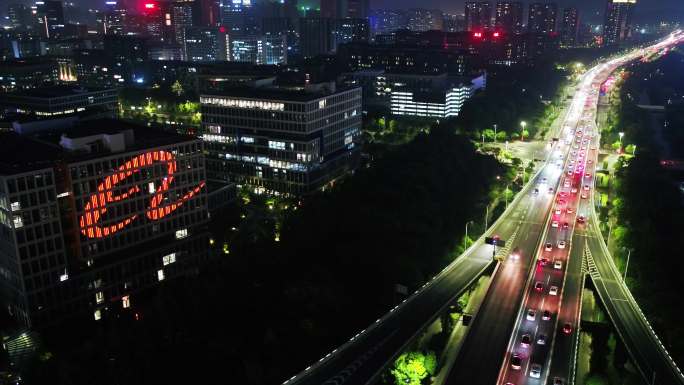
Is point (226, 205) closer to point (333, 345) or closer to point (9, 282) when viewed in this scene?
point (9, 282)

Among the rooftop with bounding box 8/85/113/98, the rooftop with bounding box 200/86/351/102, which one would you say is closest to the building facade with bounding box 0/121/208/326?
the rooftop with bounding box 200/86/351/102

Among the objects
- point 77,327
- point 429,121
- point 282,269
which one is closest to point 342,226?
point 282,269

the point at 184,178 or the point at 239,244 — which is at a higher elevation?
the point at 184,178

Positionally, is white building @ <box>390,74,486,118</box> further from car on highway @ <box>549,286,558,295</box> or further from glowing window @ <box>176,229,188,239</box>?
car on highway @ <box>549,286,558,295</box>

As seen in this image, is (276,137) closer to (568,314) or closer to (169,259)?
(169,259)

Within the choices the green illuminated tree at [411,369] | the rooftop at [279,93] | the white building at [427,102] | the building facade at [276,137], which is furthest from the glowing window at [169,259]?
the white building at [427,102]

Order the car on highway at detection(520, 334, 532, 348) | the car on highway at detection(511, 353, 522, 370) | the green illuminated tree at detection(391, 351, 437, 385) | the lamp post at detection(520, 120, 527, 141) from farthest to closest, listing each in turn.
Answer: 1. the lamp post at detection(520, 120, 527, 141)
2. the car on highway at detection(520, 334, 532, 348)
3. the green illuminated tree at detection(391, 351, 437, 385)
4. the car on highway at detection(511, 353, 522, 370)
